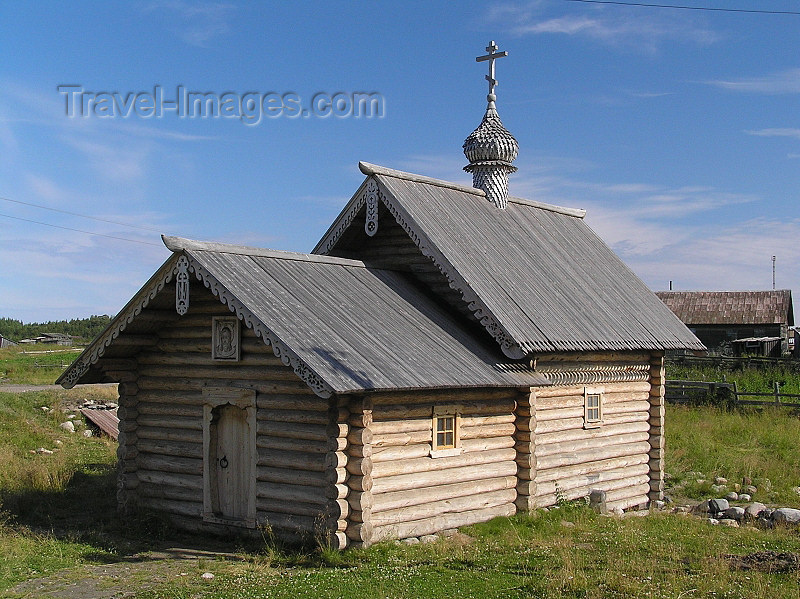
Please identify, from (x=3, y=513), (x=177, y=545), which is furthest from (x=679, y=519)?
(x=3, y=513)

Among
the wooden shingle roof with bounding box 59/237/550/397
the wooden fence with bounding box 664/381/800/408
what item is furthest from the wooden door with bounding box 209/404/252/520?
the wooden fence with bounding box 664/381/800/408

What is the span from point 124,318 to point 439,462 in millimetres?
5720

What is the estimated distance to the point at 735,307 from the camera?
5106cm

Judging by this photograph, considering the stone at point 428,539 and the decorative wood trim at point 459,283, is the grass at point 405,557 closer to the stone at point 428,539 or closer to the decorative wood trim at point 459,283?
the stone at point 428,539

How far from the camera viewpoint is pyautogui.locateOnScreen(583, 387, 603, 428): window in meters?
18.1

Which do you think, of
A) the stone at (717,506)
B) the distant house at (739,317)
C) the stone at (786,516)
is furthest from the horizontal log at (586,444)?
the distant house at (739,317)

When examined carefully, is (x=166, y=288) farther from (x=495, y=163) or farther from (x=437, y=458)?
(x=495, y=163)

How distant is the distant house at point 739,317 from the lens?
1933 inches

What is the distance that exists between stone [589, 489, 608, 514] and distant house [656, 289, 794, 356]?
33.1 m

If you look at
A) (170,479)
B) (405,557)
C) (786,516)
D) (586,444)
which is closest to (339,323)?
(405,557)

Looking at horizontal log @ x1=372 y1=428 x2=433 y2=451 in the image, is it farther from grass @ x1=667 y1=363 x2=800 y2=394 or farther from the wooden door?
grass @ x1=667 y1=363 x2=800 y2=394

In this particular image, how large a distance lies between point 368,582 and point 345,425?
2453 millimetres

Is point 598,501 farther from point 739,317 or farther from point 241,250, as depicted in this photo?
point 739,317

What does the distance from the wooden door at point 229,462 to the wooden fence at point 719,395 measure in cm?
2221
